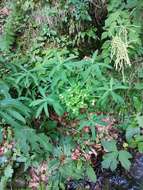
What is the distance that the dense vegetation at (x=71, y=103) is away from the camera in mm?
3670

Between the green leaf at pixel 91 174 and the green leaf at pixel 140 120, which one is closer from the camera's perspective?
the green leaf at pixel 91 174

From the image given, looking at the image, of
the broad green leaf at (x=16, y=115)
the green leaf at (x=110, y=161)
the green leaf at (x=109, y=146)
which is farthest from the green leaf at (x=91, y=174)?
the broad green leaf at (x=16, y=115)

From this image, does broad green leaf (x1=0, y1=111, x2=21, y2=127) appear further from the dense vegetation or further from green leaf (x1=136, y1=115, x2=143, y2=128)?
green leaf (x1=136, y1=115, x2=143, y2=128)

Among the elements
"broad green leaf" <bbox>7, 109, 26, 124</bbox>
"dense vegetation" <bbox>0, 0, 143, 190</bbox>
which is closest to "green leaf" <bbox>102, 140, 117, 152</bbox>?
"dense vegetation" <bbox>0, 0, 143, 190</bbox>

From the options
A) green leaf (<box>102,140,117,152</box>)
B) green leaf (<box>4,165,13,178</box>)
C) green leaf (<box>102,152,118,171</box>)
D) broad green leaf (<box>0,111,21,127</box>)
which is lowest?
green leaf (<box>4,165,13,178</box>)

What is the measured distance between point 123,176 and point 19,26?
2.20m

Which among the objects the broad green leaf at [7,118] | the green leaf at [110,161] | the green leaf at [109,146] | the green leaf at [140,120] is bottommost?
the green leaf at [110,161]

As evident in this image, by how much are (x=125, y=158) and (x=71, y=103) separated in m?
0.74

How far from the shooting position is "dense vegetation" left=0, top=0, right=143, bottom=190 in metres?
3.67

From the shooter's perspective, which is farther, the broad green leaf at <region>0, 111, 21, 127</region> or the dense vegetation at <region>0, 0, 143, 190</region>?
the dense vegetation at <region>0, 0, 143, 190</region>

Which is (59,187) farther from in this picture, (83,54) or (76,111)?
(83,54)

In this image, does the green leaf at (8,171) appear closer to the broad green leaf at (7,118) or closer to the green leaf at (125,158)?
the broad green leaf at (7,118)

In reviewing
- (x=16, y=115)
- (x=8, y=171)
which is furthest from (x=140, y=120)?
(x=8, y=171)

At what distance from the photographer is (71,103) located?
12.4 feet
